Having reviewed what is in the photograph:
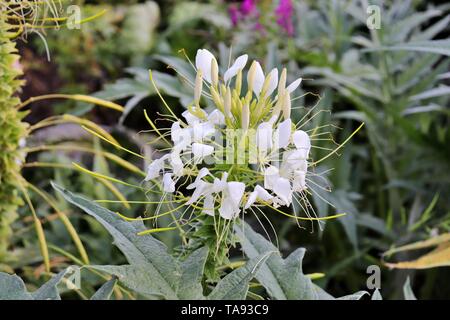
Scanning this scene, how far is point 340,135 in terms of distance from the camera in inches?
70.4

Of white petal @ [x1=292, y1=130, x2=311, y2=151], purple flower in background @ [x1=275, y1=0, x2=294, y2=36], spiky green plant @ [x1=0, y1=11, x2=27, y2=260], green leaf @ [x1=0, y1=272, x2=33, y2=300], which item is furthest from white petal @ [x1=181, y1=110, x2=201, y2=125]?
purple flower in background @ [x1=275, y1=0, x2=294, y2=36]

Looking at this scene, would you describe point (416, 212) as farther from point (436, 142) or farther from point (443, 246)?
point (443, 246)

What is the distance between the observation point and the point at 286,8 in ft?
5.65

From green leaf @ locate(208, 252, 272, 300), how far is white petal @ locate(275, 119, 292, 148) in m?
0.12

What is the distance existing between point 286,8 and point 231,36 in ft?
0.63

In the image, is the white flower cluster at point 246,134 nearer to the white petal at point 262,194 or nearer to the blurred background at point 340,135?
the white petal at point 262,194

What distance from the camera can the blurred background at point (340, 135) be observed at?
1400 millimetres

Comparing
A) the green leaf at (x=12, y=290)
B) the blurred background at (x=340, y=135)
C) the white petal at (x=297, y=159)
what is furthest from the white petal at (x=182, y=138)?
the blurred background at (x=340, y=135)

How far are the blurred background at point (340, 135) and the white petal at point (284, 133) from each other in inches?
20.2

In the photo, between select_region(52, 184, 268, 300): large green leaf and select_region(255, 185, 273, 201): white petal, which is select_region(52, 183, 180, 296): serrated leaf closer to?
select_region(52, 184, 268, 300): large green leaf

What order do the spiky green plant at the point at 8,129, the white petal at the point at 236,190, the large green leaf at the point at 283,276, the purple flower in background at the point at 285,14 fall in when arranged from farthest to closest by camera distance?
the purple flower in background at the point at 285,14
the spiky green plant at the point at 8,129
the large green leaf at the point at 283,276
the white petal at the point at 236,190

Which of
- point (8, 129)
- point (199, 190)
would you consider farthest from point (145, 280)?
point (8, 129)
